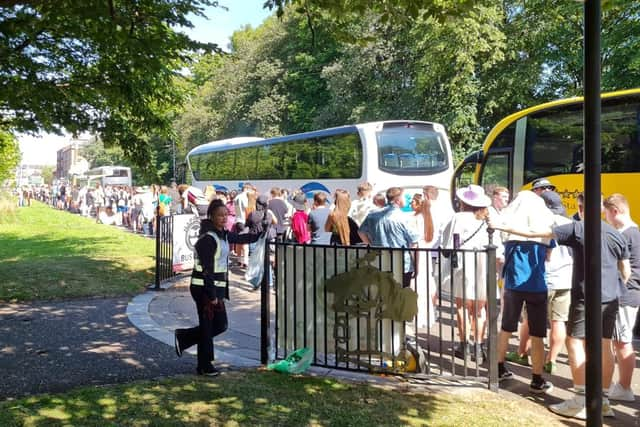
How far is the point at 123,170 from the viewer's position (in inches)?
2282

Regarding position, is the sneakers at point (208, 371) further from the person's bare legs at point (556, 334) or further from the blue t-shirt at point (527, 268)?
the person's bare legs at point (556, 334)

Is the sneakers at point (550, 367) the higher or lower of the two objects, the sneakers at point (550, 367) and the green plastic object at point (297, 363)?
the lower

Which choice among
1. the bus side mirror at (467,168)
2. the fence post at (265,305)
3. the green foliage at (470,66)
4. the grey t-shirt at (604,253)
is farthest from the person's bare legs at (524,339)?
the green foliage at (470,66)

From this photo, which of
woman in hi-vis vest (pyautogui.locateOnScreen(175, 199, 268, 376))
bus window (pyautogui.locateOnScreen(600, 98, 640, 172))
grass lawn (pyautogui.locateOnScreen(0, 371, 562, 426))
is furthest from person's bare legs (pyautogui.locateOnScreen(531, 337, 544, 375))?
bus window (pyautogui.locateOnScreen(600, 98, 640, 172))

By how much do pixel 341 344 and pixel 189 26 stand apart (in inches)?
184

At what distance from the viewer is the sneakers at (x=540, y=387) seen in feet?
17.8

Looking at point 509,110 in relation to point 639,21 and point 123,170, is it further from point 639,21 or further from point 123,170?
point 123,170

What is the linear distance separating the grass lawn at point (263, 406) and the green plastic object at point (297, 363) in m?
0.22

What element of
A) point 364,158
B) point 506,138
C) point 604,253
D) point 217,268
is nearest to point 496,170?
point 506,138

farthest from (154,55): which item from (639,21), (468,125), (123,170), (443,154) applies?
(123,170)

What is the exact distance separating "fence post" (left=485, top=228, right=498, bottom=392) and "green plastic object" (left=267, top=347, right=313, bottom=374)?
1631 mm

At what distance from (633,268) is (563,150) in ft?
20.5

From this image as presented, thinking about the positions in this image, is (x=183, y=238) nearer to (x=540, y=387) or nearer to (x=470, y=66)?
(x=540, y=387)

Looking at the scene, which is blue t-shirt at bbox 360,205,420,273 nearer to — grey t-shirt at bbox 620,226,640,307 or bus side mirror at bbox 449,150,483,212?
grey t-shirt at bbox 620,226,640,307
